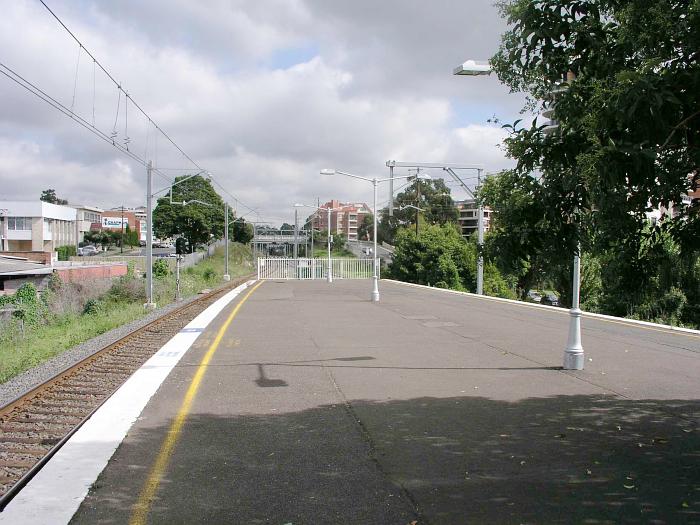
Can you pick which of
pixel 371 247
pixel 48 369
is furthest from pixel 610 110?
pixel 371 247

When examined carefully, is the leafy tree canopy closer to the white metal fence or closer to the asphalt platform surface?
the asphalt platform surface

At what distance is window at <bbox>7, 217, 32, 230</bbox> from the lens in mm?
92250

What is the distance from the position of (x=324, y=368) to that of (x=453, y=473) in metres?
6.05

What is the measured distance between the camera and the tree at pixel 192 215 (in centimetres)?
8769

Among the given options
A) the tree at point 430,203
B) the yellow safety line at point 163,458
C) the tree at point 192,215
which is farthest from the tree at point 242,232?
the yellow safety line at point 163,458

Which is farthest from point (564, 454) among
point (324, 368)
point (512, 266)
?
point (324, 368)

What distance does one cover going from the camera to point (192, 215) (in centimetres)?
8788

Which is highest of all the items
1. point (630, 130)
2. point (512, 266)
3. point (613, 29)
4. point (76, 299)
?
point (613, 29)

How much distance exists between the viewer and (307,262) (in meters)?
60.6

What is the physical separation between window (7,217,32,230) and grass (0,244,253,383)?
53.6 metres

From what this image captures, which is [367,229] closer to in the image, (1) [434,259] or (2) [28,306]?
(1) [434,259]

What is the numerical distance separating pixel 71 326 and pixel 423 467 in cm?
2237

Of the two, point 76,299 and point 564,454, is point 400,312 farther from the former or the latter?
point 76,299

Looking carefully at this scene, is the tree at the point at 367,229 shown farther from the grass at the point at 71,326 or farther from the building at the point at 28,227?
the grass at the point at 71,326
